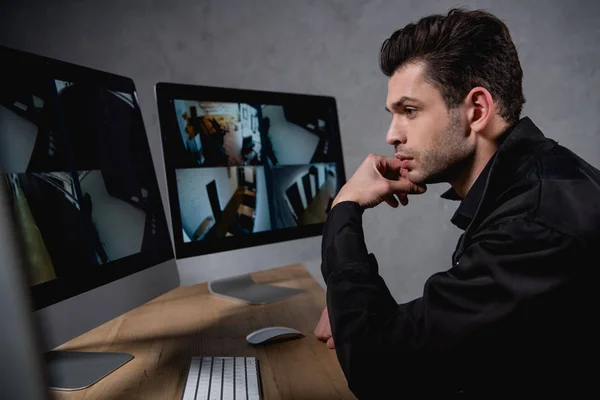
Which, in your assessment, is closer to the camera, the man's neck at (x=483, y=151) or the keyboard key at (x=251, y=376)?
the keyboard key at (x=251, y=376)

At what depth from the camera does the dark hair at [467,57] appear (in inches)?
41.6

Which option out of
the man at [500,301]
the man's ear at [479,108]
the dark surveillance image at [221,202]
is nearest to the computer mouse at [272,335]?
the man at [500,301]

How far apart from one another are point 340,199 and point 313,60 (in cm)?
134

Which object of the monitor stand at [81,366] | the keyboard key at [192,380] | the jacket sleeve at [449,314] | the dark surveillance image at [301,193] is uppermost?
the dark surveillance image at [301,193]

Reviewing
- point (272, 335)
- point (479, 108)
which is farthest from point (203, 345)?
point (479, 108)

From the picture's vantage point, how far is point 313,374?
0.93 m

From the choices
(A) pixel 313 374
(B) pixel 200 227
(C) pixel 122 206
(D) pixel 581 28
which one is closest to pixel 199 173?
(B) pixel 200 227

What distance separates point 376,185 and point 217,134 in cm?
49

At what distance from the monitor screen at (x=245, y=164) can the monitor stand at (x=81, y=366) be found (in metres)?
0.37

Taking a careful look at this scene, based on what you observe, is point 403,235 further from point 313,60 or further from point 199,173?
point 199,173

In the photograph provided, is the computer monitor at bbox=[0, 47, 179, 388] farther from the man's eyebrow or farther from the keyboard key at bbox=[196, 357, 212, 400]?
the man's eyebrow

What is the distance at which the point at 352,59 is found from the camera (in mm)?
2320

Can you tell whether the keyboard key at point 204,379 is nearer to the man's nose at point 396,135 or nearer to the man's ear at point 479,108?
the man's nose at point 396,135

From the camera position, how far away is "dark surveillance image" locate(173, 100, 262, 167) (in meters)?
1.35
